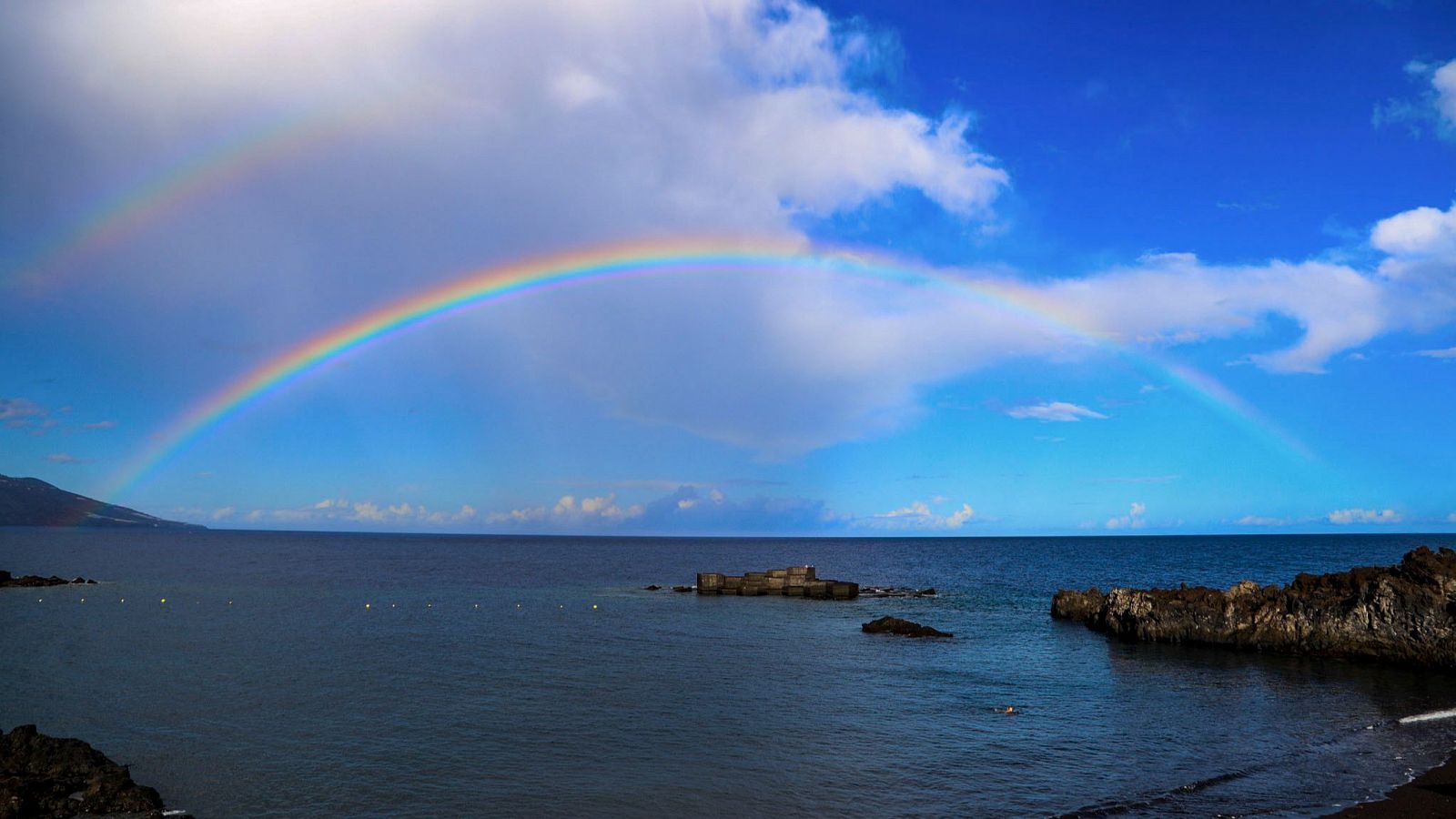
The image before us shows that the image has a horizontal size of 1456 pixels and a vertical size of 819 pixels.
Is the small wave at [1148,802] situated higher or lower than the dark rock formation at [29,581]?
lower

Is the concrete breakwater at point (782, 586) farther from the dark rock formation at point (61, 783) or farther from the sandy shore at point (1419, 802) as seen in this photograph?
the dark rock formation at point (61, 783)

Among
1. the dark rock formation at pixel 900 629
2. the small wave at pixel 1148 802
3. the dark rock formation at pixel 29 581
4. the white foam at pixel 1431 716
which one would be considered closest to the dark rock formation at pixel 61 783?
the small wave at pixel 1148 802

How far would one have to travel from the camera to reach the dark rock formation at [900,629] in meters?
54.6

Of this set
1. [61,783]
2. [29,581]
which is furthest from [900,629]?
[29,581]

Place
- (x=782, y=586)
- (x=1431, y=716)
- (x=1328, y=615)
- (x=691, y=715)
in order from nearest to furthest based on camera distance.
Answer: (x=1431, y=716)
(x=691, y=715)
(x=1328, y=615)
(x=782, y=586)

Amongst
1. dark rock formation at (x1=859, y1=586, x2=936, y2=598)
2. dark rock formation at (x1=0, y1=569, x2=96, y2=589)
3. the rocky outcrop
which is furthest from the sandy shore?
dark rock formation at (x1=0, y1=569, x2=96, y2=589)

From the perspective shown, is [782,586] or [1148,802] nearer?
[1148,802]

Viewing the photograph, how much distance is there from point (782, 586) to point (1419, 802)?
68.4 metres

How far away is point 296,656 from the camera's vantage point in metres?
44.3

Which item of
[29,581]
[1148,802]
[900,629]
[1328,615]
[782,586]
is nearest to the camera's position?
[1148,802]

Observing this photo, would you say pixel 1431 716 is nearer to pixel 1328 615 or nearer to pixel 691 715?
pixel 1328 615

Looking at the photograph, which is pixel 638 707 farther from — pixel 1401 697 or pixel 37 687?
pixel 1401 697

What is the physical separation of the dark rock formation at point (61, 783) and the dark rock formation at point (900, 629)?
A: 42.7m

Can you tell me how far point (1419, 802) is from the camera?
808 inches
